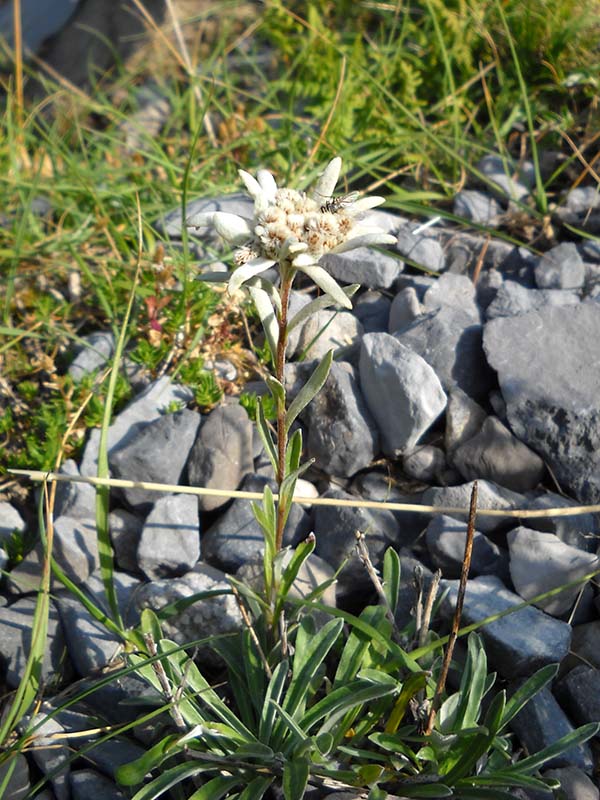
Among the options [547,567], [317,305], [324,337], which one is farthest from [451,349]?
[317,305]

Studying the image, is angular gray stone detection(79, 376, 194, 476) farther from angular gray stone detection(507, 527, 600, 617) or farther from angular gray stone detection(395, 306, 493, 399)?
angular gray stone detection(507, 527, 600, 617)

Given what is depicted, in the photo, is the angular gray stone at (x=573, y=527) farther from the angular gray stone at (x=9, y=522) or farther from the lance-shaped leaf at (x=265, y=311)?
the angular gray stone at (x=9, y=522)

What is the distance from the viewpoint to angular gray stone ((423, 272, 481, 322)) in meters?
3.17

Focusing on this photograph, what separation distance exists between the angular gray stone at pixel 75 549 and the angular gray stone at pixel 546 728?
1445mm

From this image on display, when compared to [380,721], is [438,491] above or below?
above

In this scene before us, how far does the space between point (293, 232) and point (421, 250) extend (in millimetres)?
1701

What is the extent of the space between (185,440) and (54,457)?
1.59 ft

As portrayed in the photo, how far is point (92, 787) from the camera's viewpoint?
2215 millimetres

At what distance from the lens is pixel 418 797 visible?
205 cm

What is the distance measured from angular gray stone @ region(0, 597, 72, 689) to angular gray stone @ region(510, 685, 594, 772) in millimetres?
1389

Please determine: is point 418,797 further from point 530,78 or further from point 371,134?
point 530,78

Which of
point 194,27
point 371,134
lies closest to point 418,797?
point 371,134

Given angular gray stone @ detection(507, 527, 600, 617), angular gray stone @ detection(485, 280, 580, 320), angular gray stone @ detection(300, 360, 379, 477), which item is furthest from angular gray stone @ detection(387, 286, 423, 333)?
angular gray stone @ detection(507, 527, 600, 617)

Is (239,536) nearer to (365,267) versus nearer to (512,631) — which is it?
(512,631)
